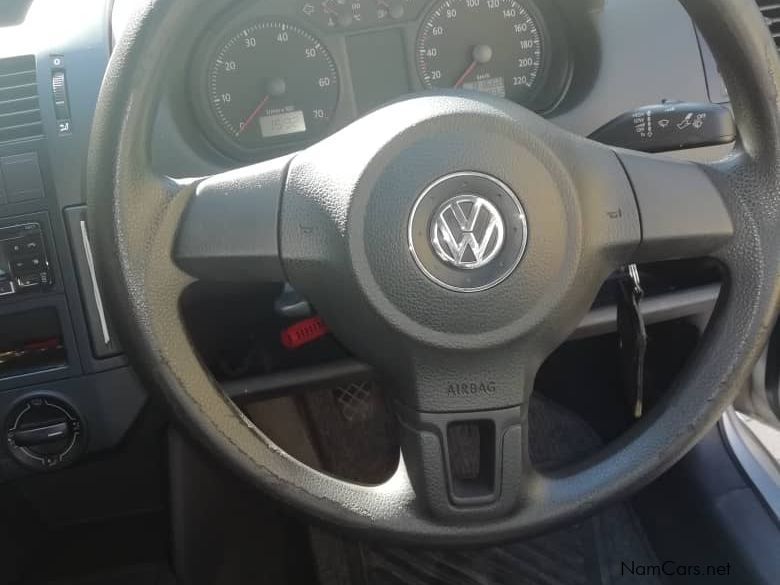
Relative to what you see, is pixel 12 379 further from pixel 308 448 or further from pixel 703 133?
pixel 703 133

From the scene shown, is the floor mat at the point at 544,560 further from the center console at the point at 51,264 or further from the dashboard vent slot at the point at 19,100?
the dashboard vent slot at the point at 19,100

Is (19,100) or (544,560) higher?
(19,100)

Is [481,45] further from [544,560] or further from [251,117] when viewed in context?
[544,560]

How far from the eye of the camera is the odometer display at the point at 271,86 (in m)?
1.23

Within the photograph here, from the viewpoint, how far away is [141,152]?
3.02 feet

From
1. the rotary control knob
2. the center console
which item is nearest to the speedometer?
the center console

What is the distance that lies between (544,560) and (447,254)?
1017 millimetres

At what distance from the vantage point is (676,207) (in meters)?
0.95

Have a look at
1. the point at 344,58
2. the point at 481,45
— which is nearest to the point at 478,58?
the point at 481,45

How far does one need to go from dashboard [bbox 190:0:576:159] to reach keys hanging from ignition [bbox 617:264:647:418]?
326 millimetres

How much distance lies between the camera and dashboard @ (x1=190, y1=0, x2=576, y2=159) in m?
1.23

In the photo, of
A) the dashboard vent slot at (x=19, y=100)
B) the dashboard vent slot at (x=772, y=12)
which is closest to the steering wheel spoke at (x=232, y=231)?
the dashboard vent slot at (x=19, y=100)

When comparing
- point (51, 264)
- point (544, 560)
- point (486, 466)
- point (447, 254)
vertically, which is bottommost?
point (544, 560)

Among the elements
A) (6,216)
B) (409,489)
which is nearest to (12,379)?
(6,216)
